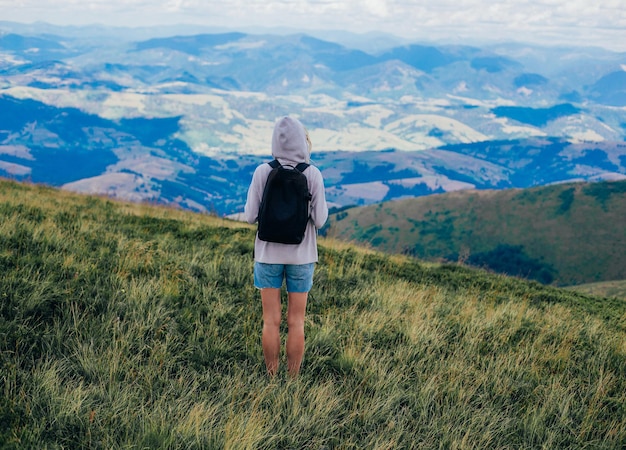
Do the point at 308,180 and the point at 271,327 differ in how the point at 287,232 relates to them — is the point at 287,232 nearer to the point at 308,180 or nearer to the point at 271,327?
the point at 308,180

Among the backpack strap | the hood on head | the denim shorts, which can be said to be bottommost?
the denim shorts

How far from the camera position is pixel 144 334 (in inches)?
217

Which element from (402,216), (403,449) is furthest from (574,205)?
(403,449)

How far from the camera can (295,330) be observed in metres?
5.08

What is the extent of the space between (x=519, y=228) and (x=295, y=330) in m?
163

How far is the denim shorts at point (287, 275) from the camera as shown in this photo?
4.84 m

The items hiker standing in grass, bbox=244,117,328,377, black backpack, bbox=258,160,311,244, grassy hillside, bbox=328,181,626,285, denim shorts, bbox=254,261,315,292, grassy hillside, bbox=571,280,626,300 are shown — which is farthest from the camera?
grassy hillside, bbox=328,181,626,285

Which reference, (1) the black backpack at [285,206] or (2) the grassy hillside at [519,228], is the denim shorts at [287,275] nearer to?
(1) the black backpack at [285,206]

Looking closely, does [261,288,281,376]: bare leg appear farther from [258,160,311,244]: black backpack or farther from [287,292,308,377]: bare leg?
[258,160,311,244]: black backpack

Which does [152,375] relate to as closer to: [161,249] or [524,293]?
[161,249]

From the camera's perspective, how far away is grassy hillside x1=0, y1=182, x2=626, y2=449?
4012mm

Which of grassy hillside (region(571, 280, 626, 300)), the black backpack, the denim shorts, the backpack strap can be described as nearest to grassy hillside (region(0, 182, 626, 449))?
the denim shorts

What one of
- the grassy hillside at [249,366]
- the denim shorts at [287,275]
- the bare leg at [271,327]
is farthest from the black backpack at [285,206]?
the grassy hillside at [249,366]

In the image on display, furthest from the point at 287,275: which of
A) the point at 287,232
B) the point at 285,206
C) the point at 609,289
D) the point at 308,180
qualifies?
the point at 609,289
